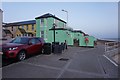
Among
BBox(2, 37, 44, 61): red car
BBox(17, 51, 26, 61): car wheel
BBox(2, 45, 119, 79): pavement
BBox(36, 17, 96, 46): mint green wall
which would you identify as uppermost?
BBox(36, 17, 96, 46): mint green wall

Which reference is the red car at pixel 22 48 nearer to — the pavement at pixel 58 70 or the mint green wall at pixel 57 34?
the pavement at pixel 58 70

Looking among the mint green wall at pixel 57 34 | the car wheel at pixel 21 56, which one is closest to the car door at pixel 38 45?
the car wheel at pixel 21 56

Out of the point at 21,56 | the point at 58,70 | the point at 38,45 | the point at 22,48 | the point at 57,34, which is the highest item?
the point at 57,34

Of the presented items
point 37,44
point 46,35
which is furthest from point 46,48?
point 46,35

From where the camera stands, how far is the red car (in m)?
9.14

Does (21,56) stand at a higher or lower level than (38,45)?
lower

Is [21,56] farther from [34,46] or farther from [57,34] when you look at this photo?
[57,34]

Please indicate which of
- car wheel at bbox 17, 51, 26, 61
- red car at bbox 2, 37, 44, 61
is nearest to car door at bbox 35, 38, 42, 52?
red car at bbox 2, 37, 44, 61

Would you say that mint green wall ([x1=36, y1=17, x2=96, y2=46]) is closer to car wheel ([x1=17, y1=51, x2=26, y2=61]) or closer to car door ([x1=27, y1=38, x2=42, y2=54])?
car door ([x1=27, y1=38, x2=42, y2=54])

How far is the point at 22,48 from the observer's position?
9953mm

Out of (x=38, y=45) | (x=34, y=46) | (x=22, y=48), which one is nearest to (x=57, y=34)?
(x=38, y=45)

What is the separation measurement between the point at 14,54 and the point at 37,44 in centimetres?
312

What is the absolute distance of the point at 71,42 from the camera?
24406mm

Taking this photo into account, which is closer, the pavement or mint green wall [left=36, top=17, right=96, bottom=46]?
the pavement
